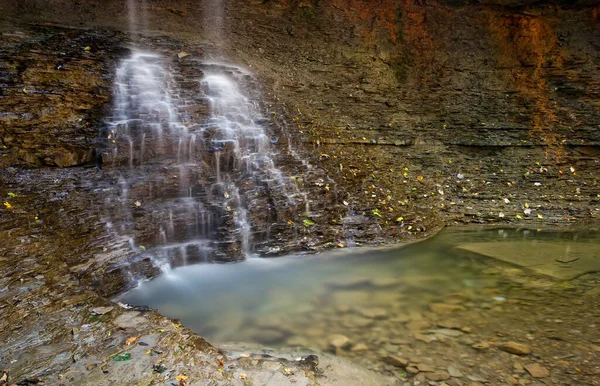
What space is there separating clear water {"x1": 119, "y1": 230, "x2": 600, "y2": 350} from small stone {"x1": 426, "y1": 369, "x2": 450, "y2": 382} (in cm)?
65

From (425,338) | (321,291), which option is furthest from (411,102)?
(425,338)

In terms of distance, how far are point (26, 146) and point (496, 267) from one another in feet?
24.3

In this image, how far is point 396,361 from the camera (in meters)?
3.36

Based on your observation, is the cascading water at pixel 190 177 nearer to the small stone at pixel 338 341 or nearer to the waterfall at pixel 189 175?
the waterfall at pixel 189 175

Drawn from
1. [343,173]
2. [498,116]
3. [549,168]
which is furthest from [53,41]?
[549,168]

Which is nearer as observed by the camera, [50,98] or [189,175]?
[189,175]

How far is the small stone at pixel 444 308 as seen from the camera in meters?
4.19

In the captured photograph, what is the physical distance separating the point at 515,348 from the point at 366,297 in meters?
1.77

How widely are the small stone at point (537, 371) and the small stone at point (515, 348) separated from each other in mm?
184

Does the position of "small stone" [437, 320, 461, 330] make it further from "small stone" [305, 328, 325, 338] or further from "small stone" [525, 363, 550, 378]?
"small stone" [305, 328, 325, 338]

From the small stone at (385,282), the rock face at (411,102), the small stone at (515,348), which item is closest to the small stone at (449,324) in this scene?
the small stone at (515,348)

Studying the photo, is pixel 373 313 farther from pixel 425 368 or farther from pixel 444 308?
pixel 425 368

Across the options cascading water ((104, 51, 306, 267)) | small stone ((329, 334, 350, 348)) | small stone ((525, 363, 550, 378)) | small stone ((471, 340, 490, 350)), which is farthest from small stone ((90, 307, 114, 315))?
small stone ((525, 363, 550, 378))

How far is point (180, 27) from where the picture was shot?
428 inches
